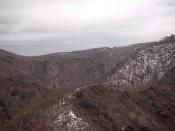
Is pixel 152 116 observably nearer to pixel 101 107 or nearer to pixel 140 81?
pixel 101 107

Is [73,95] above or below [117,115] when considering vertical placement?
above

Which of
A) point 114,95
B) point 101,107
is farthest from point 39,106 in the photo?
point 114,95

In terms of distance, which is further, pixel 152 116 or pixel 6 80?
pixel 6 80

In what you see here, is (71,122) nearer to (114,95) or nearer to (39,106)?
(39,106)

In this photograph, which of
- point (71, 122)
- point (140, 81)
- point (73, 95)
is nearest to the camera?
point (71, 122)

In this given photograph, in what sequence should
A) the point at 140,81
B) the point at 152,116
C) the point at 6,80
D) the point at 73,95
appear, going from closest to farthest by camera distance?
the point at 73,95, the point at 152,116, the point at 140,81, the point at 6,80

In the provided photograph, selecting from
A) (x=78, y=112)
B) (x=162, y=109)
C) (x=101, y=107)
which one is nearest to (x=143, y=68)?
(x=162, y=109)
